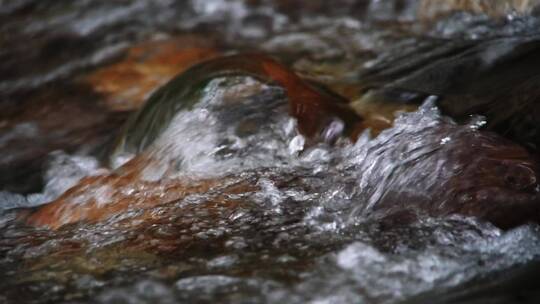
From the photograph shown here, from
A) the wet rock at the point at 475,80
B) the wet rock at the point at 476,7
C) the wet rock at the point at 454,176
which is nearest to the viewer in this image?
the wet rock at the point at 454,176

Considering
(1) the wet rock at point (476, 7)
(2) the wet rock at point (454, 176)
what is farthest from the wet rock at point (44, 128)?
(1) the wet rock at point (476, 7)

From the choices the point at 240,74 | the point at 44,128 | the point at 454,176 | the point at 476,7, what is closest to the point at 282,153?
the point at 240,74

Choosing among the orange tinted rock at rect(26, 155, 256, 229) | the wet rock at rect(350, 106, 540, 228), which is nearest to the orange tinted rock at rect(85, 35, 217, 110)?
the orange tinted rock at rect(26, 155, 256, 229)

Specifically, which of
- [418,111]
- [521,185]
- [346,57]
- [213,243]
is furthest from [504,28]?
[213,243]

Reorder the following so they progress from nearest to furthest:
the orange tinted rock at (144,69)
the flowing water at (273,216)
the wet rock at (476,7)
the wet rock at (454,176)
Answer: the flowing water at (273,216) → the wet rock at (454,176) → the wet rock at (476,7) → the orange tinted rock at (144,69)

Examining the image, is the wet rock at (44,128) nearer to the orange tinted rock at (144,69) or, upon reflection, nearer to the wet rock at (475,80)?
the orange tinted rock at (144,69)

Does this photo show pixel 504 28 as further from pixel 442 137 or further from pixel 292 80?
pixel 442 137

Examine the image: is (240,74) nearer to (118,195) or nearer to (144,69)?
(118,195)
